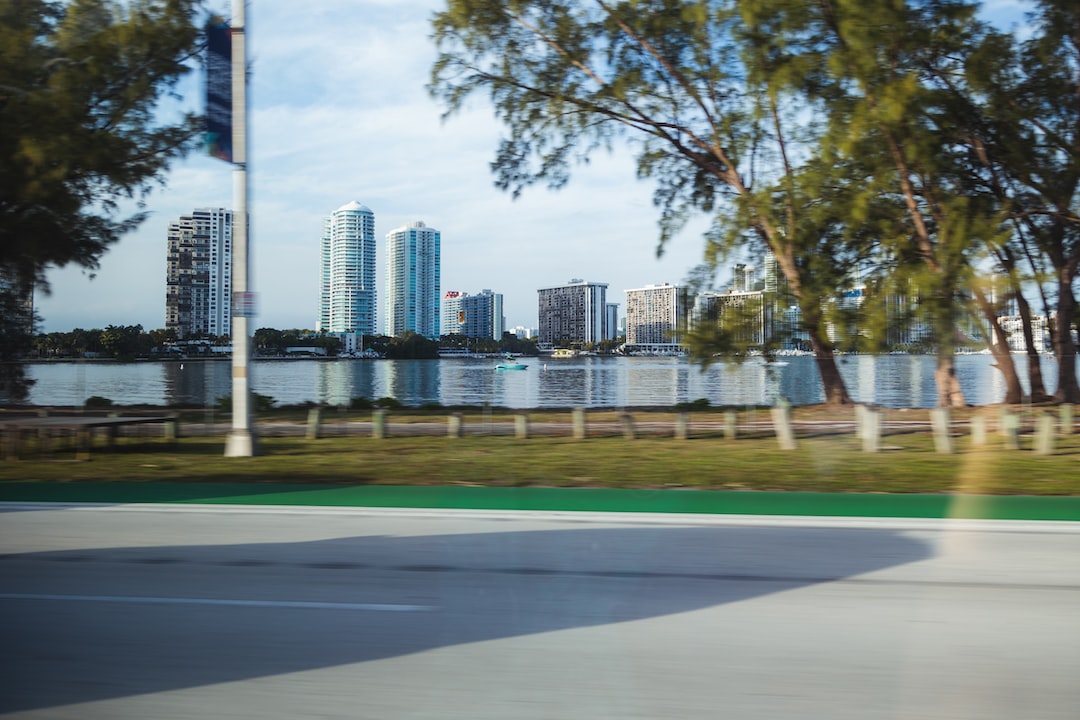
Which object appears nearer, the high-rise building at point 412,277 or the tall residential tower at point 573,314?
the tall residential tower at point 573,314

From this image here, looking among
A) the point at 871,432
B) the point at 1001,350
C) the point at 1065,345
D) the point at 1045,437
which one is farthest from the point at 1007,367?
the point at 871,432

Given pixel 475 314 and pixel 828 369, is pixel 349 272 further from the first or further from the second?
pixel 475 314

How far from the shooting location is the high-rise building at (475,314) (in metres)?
128

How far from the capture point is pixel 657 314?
27797 mm

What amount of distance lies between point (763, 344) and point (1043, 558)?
49.2ft

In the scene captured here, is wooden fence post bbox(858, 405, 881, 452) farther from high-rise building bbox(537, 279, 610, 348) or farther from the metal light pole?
high-rise building bbox(537, 279, 610, 348)

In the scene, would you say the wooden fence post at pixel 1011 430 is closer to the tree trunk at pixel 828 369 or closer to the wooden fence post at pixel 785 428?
the wooden fence post at pixel 785 428

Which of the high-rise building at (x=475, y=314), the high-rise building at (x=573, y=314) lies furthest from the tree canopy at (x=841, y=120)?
the high-rise building at (x=475, y=314)

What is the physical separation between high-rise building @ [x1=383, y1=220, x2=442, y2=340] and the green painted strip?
74.1 metres

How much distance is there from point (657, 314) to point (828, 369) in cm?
700

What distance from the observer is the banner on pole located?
46.9 ft

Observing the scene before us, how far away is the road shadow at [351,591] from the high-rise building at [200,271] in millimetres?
17243

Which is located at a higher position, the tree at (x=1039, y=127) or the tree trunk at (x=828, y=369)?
the tree at (x=1039, y=127)

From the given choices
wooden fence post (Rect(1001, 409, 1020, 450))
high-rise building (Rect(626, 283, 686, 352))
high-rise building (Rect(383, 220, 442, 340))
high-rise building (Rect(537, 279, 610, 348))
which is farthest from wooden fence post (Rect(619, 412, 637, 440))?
high-rise building (Rect(383, 220, 442, 340))
